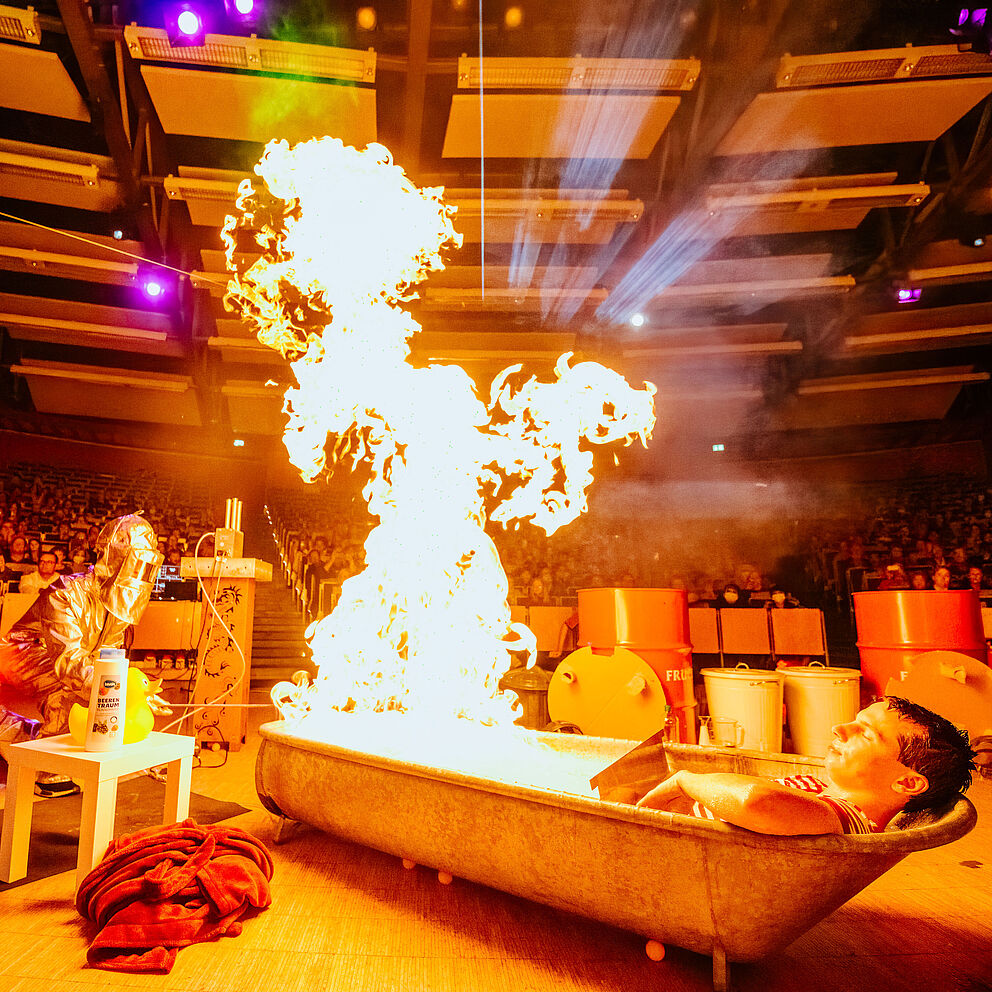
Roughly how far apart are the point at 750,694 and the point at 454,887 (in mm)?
3124

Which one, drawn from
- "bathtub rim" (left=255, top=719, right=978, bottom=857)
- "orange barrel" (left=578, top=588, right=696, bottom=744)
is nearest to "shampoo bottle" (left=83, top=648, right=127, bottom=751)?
"bathtub rim" (left=255, top=719, right=978, bottom=857)

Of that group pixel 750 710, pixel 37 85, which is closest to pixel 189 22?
pixel 37 85

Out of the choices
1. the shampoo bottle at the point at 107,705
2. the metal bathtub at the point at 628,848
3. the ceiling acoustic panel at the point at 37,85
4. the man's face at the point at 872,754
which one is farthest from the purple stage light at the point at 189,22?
the man's face at the point at 872,754

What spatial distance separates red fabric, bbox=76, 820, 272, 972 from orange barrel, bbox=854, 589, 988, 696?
15.7 feet

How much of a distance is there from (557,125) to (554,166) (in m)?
0.67

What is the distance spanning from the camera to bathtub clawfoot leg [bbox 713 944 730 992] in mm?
1853

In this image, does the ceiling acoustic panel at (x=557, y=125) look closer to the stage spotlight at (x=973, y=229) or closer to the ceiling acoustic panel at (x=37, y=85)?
the ceiling acoustic panel at (x=37, y=85)

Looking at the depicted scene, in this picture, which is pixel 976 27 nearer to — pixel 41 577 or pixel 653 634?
pixel 653 634

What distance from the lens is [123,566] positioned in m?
3.77

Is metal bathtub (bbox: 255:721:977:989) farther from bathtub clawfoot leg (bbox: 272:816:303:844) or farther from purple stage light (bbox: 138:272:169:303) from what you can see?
purple stage light (bbox: 138:272:169:303)

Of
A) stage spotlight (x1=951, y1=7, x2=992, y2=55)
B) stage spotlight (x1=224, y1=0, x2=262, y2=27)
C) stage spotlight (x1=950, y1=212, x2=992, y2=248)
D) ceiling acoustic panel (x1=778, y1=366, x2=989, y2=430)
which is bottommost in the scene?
ceiling acoustic panel (x1=778, y1=366, x2=989, y2=430)

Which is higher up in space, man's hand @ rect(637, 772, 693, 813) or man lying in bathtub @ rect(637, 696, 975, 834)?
man lying in bathtub @ rect(637, 696, 975, 834)

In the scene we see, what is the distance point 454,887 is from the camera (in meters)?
2.61

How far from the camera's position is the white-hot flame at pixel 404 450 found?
3.61 m
